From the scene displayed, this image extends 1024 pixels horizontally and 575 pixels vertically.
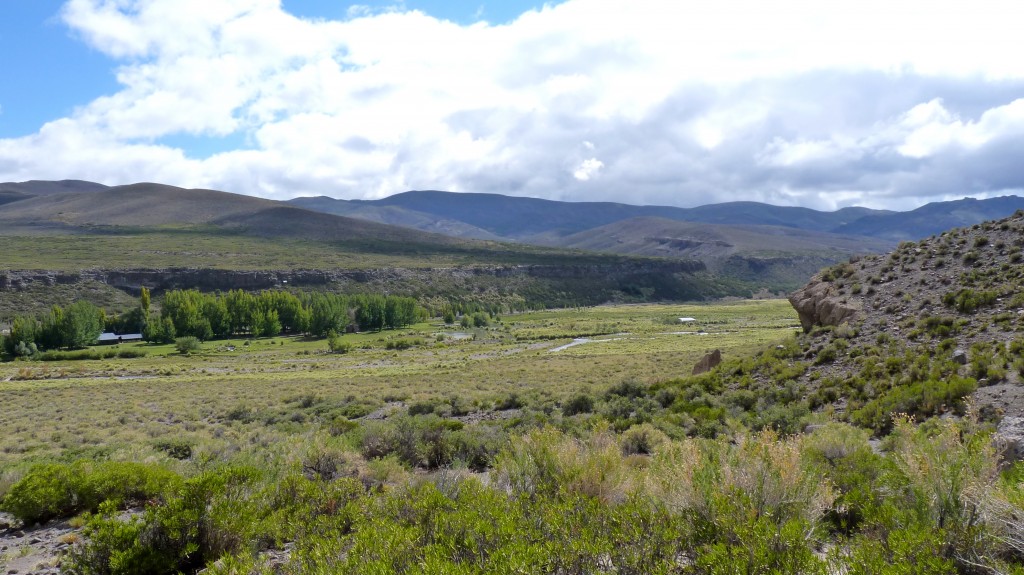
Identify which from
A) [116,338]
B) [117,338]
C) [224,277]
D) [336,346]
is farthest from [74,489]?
[224,277]

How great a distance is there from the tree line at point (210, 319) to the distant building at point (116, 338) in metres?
1.11

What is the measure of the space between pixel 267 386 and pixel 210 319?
58144mm

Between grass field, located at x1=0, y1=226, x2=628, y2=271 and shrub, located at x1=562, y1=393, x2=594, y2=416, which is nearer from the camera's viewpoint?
shrub, located at x1=562, y1=393, x2=594, y2=416

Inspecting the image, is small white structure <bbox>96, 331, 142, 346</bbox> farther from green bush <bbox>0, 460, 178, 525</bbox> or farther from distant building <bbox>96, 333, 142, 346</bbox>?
green bush <bbox>0, 460, 178, 525</bbox>

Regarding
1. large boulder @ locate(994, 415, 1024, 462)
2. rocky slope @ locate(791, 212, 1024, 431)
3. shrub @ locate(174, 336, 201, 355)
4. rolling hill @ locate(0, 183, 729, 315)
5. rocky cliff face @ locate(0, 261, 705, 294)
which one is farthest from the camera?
rolling hill @ locate(0, 183, 729, 315)

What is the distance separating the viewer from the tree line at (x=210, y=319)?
236 ft

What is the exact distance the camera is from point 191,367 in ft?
181

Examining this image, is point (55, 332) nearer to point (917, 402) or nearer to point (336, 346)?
point (336, 346)

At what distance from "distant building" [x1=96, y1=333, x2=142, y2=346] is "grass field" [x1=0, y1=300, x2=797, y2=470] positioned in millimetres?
7461

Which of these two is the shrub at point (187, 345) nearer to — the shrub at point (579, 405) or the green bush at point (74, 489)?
the shrub at point (579, 405)

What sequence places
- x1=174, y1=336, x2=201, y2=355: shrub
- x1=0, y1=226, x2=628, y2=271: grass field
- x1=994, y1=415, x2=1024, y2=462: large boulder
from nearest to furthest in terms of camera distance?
x1=994, y1=415, x2=1024, y2=462: large boulder, x1=174, y1=336, x2=201, y2=355: shrub, x1=0, y1=226, x2=628, y2=271: grass field

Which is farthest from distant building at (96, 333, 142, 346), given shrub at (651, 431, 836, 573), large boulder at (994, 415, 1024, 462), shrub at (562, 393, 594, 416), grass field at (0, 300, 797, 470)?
large boulder at (994, 415, 1024, 462)

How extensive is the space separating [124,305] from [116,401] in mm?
82148

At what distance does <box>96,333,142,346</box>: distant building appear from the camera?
259 feet
